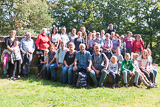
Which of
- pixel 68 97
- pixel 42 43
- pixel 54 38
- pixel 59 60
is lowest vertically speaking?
pixel 68 97

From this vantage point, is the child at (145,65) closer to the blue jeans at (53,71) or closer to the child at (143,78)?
the child at (143,78)

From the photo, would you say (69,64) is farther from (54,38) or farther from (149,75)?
(149,75)

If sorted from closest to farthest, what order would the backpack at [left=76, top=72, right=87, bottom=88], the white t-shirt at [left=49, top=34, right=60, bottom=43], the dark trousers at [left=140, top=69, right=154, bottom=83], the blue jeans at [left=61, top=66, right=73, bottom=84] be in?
the backpack at [left=76, top=72, right=87, bottom=88] < the blue jeans at [left=61, top=66, right=73, bottom=84] < the dark trousers at [left=140, top=69, right=154, bottom=83] < the white t-shirt at [left=49, top=34, right=60, bottom=43]

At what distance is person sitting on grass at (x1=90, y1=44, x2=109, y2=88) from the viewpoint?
5.41 m

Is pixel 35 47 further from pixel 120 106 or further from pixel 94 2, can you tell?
pixel 94 2

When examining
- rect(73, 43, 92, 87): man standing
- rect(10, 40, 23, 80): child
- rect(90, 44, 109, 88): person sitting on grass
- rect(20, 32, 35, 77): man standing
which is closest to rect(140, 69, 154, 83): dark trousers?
rect(90, 44, 109, 88): person sitting on grass

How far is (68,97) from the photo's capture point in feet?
A: 14.3

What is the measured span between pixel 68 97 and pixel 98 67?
1.80 meters

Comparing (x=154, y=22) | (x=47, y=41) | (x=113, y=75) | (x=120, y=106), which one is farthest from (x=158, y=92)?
(x=154, y=22)

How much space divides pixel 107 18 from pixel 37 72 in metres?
19.1

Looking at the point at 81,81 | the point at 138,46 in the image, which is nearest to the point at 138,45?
the point at 138,46

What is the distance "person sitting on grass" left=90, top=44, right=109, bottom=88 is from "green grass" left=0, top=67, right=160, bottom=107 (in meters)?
0.40

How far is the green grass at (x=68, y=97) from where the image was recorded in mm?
3947

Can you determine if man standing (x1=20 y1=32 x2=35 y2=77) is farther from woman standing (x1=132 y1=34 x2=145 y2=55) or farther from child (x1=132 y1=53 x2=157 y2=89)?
woman standing (x1=132 y1=34 x2=145 y2=55)
